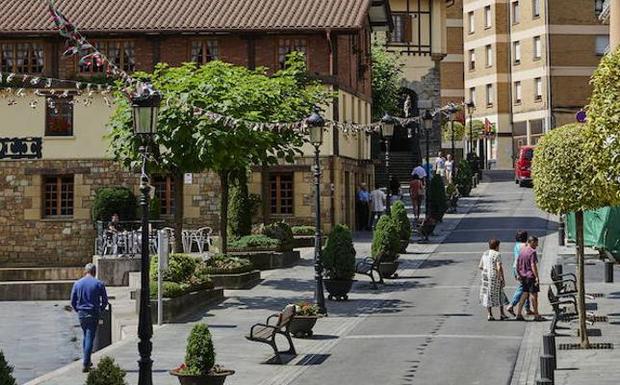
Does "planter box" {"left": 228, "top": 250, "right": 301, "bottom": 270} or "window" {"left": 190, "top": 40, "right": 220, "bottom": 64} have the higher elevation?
"window" {"left": 190, "top": 40, "right": 220, "bottom": 64}

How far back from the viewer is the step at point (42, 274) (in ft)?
122

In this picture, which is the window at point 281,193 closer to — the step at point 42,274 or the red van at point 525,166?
the step at point 42,274

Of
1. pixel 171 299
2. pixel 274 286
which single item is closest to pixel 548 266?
pixel 274 286

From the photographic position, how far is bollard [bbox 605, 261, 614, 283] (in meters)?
28.5

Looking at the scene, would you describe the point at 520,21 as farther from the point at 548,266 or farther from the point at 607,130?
the point at 607,130

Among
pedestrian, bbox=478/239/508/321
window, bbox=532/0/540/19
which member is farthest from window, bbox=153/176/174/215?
window, bbox=532/0/540/19

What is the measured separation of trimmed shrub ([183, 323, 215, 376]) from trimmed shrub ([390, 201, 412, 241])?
18411 millimetres

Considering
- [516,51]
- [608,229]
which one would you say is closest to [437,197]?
[608,229]

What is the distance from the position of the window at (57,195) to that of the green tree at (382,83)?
20.3 m

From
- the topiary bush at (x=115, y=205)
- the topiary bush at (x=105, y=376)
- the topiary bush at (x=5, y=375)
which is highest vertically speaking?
the topiary bush at (x=115, y=205)

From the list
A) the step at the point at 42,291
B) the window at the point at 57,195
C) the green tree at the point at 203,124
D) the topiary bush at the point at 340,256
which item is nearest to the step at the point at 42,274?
the window at the point at 57,195

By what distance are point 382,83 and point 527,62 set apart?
25.8m

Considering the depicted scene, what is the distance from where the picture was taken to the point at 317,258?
24516 millimetres

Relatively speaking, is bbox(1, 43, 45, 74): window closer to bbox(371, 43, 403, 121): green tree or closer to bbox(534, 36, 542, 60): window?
bbox(371, 43, 403, 121): green tree
